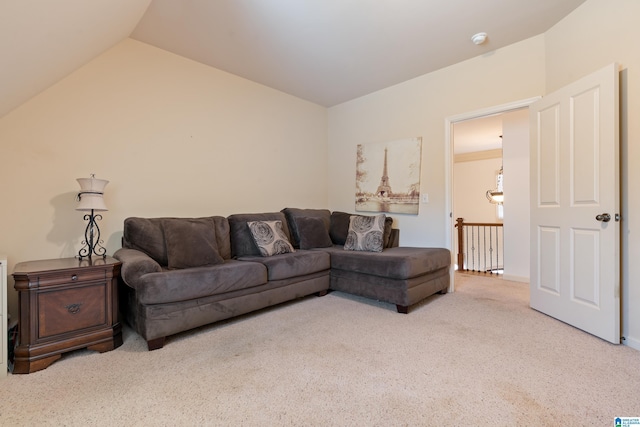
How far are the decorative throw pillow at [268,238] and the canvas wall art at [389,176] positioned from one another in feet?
4.97

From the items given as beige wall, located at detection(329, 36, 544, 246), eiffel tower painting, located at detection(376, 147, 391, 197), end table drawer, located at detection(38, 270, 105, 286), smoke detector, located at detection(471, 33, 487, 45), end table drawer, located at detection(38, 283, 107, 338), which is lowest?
end table drawer, located at detection(38, 283, 107, 338)

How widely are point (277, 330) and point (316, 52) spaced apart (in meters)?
2.73

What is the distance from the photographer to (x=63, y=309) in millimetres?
1898

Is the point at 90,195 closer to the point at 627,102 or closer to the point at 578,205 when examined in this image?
the point at 578,205

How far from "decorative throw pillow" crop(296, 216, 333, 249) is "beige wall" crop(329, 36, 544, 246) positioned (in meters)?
0.85

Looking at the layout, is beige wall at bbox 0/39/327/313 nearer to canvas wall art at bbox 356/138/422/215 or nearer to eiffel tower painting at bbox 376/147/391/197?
canvas wall art at bbox 356/138/422/215

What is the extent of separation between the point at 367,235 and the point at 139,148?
2.54 m

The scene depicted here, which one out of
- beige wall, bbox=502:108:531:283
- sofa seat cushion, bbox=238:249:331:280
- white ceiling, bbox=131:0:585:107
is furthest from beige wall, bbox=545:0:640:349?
sofa seat cushion, bbox=238:249:331:280

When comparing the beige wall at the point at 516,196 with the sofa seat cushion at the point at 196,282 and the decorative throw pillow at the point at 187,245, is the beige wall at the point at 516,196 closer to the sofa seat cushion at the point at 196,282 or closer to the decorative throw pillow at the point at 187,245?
the sofa seat cushion at the point at 196,282

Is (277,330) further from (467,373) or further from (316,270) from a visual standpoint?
(467,373)

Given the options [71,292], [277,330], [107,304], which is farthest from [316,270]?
[71,292]

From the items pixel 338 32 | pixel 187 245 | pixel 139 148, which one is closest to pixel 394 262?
pixel 187 245

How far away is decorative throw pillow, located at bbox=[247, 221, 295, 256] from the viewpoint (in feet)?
10.4

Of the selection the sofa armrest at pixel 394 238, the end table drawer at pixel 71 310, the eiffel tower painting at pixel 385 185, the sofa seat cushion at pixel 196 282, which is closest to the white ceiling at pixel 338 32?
the eiffel tower painting at pixel 385 185
